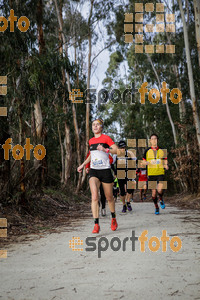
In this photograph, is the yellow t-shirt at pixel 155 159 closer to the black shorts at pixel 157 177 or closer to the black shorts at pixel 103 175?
the black shorts at pixel 157 177

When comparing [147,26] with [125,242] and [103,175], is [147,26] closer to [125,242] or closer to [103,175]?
[103,175]

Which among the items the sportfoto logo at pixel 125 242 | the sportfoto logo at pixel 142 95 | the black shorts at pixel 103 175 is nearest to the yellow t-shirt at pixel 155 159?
the black shorts at pixel 103 175

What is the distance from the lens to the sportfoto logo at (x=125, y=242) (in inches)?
178

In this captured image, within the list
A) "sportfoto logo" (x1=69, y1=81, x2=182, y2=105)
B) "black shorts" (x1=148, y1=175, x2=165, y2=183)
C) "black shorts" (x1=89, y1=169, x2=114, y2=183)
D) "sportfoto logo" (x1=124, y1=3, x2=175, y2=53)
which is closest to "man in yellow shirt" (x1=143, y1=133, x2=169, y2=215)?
"black shorts" (x1=148, y1=175, x2=165, y2=183)

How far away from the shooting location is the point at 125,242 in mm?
4922

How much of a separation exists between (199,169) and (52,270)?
1061 centimetres

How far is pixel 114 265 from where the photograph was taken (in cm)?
373

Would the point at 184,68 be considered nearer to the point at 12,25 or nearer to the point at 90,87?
the point at 90,87

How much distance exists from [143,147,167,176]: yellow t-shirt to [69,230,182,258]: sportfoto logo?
10.6 ft

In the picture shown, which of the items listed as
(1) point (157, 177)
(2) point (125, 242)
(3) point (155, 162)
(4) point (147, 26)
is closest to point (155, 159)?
(3) point (155, 162)

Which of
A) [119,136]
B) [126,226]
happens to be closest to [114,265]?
[126,226]

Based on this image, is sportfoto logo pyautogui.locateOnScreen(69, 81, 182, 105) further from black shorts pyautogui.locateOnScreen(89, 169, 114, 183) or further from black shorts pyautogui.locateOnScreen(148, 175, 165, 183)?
black shorts pyautogui.locateOnScreen(89, 169, 114, 183)

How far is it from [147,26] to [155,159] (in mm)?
15031

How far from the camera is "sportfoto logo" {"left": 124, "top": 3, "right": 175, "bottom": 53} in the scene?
2019 centimetres
